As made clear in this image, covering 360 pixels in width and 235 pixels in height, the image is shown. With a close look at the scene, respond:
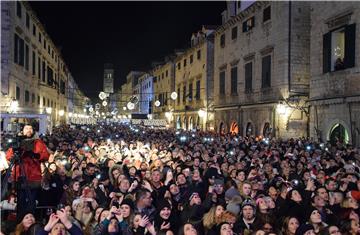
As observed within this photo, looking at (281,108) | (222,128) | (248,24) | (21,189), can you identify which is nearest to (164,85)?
(222,128)

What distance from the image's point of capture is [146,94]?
80.9 metres

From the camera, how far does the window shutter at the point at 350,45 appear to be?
20344 millimetres

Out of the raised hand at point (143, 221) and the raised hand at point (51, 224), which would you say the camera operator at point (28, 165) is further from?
the raised hand at point (143, 221)

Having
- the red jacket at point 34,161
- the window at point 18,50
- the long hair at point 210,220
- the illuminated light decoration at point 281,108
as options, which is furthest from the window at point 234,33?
the red jacket at point 34,161

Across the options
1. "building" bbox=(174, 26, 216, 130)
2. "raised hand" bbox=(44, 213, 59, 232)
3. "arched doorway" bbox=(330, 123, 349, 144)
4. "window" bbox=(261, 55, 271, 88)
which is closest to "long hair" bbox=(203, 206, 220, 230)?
"raised hand" bbox=(44, 213, 59, 232)

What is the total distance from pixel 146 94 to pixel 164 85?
17.6 m

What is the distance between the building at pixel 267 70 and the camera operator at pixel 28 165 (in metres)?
20.6

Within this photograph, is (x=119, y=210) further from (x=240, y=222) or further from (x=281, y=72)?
(x=281, y=72)

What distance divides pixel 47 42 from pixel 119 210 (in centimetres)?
4206

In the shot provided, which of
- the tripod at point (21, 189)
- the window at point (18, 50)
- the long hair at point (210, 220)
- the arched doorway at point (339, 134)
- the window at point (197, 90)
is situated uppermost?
the window at point (18, 50)

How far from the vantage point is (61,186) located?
9.39m

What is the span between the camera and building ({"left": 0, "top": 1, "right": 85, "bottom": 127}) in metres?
26.4

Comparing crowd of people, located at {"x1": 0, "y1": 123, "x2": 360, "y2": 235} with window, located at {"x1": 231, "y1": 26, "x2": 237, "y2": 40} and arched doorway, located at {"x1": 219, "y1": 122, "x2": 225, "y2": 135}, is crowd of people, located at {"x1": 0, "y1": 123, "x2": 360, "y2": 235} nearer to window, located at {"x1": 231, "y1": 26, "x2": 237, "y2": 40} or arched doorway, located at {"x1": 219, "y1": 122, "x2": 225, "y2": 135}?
window, located at {"x1": 231, "y1": 26, "x2": 237, "y2": 40}

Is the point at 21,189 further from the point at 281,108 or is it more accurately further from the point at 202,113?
the point at 202,113
